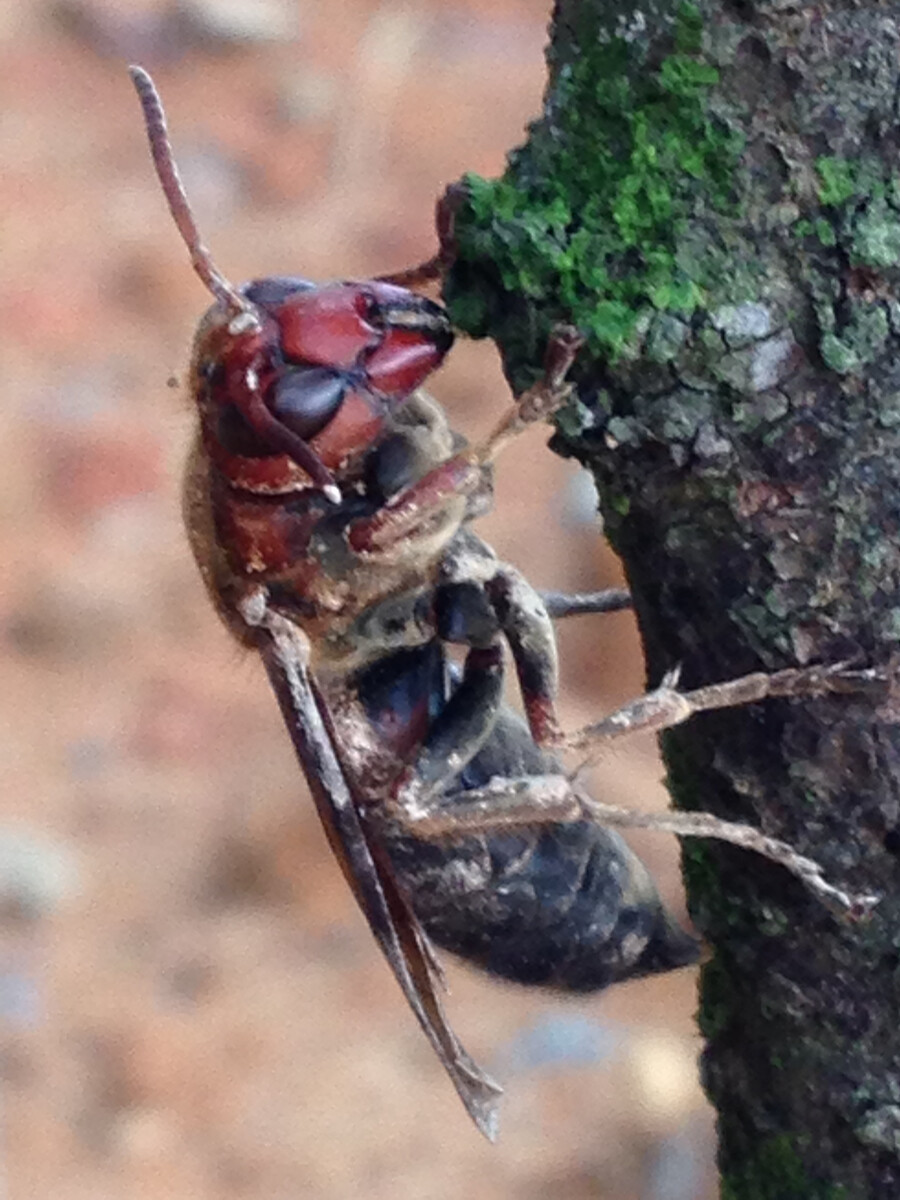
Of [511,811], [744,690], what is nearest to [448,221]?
[744,690]

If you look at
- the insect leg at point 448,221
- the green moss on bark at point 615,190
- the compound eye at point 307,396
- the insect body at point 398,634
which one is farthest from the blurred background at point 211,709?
the green moss on bark at point 615,190

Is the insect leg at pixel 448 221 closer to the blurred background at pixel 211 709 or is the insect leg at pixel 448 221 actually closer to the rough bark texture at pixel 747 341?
the rough bark texture at pixel 747 341

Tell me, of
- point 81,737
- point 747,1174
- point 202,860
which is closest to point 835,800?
→ point 747,1174

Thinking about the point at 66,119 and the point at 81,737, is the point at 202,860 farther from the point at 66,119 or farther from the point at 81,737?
the point at 66,119

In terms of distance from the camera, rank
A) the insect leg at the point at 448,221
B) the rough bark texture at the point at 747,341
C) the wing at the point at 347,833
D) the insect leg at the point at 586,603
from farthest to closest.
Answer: the insect leg at the point at 586,603 < the wing at the point at 347,833 < the insect leg at the point at 448,221 < the rough bark texture at the point at 747,341

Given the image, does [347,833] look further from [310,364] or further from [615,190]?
[615,190]

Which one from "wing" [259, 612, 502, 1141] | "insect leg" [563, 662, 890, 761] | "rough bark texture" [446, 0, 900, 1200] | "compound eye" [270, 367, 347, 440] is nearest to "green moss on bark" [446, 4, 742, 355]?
"rough bark texture" [446, 0, 900, 1200]

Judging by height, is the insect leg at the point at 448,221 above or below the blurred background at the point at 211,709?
above
